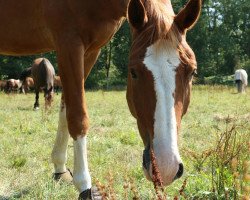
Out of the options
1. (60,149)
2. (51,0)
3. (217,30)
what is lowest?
(60,149)

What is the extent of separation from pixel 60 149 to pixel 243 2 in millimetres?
52310

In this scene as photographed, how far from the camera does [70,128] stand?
3.37 metres

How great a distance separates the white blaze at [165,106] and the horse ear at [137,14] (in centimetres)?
30

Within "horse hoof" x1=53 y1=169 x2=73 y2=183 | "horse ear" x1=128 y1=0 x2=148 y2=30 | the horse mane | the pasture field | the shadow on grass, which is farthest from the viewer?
"horse hoof" x1=53 y1=169 x2=73 y2=183

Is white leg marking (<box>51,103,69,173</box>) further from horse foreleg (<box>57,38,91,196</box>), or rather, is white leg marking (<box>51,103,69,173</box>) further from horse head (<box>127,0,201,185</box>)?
horse head (<box>127,0,201,185</box>)

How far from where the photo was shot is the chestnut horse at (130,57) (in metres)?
2.36

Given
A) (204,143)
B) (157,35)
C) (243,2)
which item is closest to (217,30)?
(243,2)

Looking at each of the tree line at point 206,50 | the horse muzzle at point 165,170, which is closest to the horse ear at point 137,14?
the horse muzzle at point 165,170

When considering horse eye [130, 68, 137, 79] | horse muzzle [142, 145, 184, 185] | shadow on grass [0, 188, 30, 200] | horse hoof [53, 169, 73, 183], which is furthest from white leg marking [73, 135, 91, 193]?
horse muzzle [142, 145, 184, 185]

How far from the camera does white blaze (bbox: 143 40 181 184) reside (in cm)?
221

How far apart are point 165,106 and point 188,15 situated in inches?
30.8

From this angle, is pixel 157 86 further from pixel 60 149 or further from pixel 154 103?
pixel 60 149

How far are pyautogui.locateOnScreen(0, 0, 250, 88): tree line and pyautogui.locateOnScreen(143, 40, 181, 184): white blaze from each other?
31.4 metres

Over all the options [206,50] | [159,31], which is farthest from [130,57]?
[206,50]
